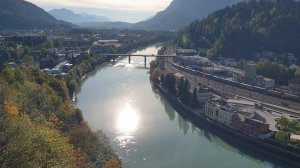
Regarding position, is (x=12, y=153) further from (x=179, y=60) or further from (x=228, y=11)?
(x=228, y=11)

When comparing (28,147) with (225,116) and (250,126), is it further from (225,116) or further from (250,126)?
(225,116)

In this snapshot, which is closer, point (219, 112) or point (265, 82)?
point (219, 112)

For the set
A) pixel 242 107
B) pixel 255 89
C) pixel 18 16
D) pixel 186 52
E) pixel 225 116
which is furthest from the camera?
pixel 18 16

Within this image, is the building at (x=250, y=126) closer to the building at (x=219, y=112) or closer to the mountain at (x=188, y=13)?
the building at (x=219, y=112)

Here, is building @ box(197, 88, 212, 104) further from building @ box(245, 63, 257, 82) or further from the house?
the house

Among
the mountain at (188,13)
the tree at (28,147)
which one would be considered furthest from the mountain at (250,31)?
the mountain at (188,13)

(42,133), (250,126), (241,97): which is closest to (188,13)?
(241,97)

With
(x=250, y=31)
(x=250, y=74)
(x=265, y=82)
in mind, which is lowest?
(x=265, y=82)
